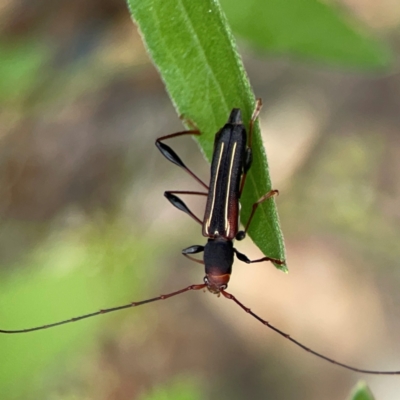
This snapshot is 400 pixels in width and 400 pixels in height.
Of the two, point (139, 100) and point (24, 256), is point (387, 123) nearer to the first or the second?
point (139, 100)

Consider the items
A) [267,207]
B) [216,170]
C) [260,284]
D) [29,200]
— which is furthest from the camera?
[29,200]

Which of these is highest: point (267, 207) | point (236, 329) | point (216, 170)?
point (216, 170)

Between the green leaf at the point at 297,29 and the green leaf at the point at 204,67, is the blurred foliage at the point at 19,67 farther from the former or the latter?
the green leaf at the point at 204,67

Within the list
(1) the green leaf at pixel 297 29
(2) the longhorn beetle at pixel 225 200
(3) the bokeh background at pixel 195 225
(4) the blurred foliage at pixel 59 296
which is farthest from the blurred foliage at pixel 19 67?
(1) the green leaf at pixel 297 29

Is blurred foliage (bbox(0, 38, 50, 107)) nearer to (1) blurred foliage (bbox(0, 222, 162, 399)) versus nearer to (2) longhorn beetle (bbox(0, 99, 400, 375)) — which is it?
(1) blurred foliage (bbox(0, 222, 162, 399))

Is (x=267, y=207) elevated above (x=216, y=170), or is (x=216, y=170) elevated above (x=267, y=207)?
(x=216, y=170)

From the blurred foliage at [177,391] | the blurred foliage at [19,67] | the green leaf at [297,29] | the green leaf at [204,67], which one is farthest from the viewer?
the blurred foliage at [19,67]

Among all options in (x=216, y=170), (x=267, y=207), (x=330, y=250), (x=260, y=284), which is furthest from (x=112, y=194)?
(x=267, y=207)
